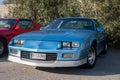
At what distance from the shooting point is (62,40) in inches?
236

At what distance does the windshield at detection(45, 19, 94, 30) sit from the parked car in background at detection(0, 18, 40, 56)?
1517 mm

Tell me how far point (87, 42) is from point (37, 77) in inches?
63.4

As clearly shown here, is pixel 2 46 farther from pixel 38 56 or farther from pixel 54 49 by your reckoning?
pixel 54 49

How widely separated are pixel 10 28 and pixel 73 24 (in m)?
2.42

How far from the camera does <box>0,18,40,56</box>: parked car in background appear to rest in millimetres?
8250

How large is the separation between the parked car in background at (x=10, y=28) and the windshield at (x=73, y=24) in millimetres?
1517

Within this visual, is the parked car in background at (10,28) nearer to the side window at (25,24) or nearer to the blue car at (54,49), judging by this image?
the side window at (25,24)

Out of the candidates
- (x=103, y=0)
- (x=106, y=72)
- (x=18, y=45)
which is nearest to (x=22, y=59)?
(x=18, y=45)

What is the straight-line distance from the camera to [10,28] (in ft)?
28.6

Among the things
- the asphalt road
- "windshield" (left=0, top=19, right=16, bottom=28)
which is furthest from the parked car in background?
the asphalt road

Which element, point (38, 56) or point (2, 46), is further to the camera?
point (2, 46)

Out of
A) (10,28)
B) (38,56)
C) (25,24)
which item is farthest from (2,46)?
(38,56)

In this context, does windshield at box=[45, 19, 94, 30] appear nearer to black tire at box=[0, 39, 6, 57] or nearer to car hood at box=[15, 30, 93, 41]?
car hood at box=[15, 30, 93, 41]

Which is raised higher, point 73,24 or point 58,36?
point 73,24
